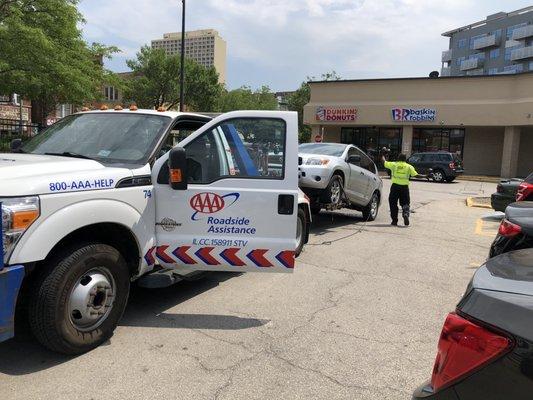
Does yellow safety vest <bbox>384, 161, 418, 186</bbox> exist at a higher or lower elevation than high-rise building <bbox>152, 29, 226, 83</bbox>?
lower

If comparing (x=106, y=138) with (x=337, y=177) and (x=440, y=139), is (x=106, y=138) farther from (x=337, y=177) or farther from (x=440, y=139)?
(x=440, y=139)

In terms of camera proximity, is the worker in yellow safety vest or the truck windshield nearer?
the truck windshield

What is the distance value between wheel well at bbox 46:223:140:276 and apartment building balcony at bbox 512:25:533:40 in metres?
104

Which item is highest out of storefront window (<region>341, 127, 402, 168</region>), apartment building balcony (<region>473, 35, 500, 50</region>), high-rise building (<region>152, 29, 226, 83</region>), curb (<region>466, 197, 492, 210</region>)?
apartment building balcony (<region>473, 35, 500, 50</region>)

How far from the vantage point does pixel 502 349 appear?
161cm

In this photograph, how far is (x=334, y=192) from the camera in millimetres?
9414

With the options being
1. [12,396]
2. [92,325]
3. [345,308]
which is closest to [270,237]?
[345,308]

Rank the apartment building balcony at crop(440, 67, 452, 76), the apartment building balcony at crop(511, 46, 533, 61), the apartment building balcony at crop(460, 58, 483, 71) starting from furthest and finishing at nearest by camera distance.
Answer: the apartment building balcony at crop(440, 67, 452, 76) < the apartment building balcony at crop(460, 58, 483, 71) < the apartment building balcony at crop(511, 46, 533, 61)

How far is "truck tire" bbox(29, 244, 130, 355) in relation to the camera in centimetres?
366

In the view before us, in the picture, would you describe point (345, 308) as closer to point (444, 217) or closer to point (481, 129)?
point (444, 217)

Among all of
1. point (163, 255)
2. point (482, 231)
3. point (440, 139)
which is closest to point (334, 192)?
point (482, 231)

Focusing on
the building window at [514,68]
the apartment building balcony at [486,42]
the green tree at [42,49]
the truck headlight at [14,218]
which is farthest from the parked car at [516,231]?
the apartment building balcony at [486,42]

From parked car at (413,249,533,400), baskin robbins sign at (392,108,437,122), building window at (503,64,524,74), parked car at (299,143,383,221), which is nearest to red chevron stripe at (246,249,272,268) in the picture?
parked car at (413,249,533,400)

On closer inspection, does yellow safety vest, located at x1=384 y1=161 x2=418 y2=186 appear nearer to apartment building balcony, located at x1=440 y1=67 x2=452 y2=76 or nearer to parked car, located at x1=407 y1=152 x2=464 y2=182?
parked car, located at x1=407 y1=152 x2=464 y2=182
